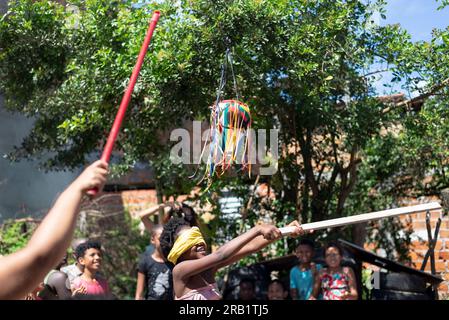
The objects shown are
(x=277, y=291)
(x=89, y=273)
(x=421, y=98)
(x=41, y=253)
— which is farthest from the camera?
(x=277, y=291)

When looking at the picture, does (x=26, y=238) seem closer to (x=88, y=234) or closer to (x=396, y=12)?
(x=88, y=234)

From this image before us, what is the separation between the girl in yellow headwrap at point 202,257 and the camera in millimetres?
4359

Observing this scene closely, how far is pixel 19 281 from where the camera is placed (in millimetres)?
1725

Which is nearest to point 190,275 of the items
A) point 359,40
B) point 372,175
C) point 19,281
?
point 19,281

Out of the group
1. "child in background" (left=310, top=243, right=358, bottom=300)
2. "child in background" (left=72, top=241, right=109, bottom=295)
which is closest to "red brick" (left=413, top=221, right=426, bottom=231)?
"child in background" (left=310, top=243, right=358, bottom=300)

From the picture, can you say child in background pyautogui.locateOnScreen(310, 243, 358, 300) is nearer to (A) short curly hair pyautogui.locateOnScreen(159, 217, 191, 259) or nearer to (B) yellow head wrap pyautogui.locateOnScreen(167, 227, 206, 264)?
(A) short curly hair pyautogui.locateOnScreen(159, 217, 191, 259)

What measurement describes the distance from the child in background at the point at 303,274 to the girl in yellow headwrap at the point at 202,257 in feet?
8.52

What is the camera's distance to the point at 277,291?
24.9 ft

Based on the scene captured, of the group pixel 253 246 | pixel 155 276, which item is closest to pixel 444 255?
pixel 155 276

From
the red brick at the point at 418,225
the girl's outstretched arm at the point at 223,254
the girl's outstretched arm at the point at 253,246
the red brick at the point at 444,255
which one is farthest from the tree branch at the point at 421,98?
the girl's outstretched arm at the point at 223,254

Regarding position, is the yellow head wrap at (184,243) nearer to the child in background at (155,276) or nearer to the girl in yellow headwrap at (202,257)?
the girl in yellow headwrap at (202,257)

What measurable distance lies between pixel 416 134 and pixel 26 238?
222 inches

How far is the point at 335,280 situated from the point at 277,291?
2.58 ft

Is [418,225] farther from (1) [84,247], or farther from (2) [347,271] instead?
(1) [84,247]
